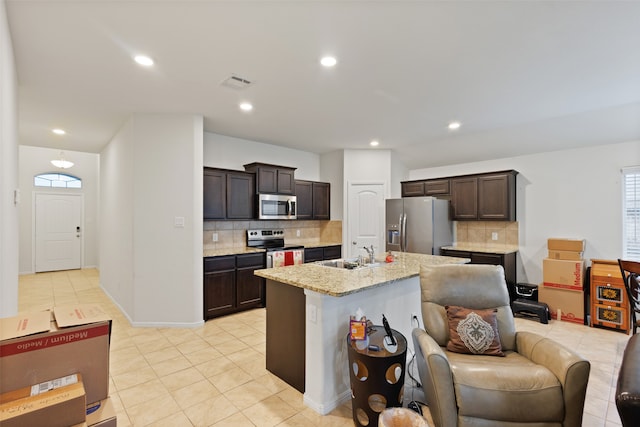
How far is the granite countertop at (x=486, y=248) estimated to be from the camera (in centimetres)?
471

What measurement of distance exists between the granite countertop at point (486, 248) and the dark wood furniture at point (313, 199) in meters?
2.33

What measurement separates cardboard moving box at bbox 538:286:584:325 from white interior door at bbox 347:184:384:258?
2538mm

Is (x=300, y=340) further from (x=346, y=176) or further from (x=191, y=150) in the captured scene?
(x=346, y=176)

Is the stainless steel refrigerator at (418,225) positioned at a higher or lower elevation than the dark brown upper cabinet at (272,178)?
lower

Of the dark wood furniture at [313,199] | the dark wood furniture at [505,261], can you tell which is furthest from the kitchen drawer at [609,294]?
the dark wood furniture at [313,199]

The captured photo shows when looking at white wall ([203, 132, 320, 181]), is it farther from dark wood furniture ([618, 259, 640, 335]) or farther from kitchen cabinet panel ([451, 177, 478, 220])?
dark wood furniture ([618, 259, 640, 335])

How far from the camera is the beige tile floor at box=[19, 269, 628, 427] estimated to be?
216cm

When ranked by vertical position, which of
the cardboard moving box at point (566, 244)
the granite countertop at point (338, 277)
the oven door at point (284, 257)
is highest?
the cardboard moving box at point (566, 244)

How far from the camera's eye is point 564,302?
412 cm

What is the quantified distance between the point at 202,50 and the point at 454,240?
16.6ft

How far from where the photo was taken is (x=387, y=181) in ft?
19.0

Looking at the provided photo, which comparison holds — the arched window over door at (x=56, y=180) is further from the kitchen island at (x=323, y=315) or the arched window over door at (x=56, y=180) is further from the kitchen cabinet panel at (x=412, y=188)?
the kitchen cabinet panel at (x=412, y=188)

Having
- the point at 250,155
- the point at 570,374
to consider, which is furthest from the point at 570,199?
the point at 250,155

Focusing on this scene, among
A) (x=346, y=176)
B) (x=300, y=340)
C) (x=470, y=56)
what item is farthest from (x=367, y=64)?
(x=346, y=176)
